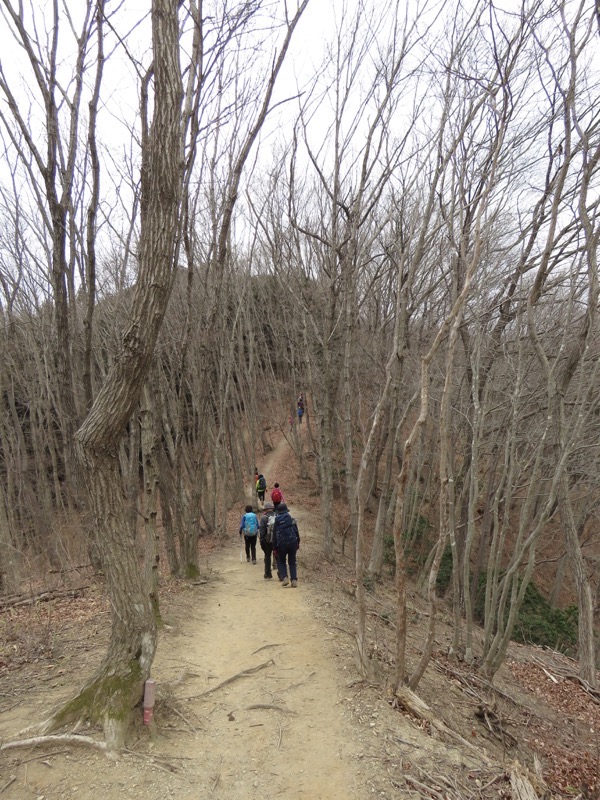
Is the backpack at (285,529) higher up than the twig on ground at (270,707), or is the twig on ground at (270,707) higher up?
the backpack at (285,529)

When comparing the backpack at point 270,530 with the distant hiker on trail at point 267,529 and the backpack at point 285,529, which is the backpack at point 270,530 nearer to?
the distant hiker on trail at point 267,529

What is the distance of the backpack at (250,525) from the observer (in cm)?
1025

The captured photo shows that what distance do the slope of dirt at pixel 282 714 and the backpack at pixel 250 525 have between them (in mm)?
2021

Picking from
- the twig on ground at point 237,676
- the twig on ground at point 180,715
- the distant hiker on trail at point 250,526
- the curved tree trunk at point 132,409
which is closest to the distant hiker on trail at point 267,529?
the distant hiker on trail at point 250,526

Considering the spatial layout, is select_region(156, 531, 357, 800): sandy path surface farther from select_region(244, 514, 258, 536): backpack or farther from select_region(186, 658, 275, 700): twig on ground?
select_region(244, 514, 258, 536): backpack

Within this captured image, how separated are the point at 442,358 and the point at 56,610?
10134 millimetres

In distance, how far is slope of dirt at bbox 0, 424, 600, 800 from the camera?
333cm

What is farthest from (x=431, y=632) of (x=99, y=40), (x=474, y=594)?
(x=474, y=594)

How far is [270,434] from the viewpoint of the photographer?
85.9 ft

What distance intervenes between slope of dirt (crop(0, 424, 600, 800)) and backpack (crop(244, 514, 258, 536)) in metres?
2.02

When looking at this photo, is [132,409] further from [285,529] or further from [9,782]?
[285,529]

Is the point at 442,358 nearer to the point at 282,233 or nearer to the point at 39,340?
the point at 282,233

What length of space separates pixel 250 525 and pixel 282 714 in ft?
19.7

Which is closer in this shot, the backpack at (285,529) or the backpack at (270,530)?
the backpack at (285,529)
